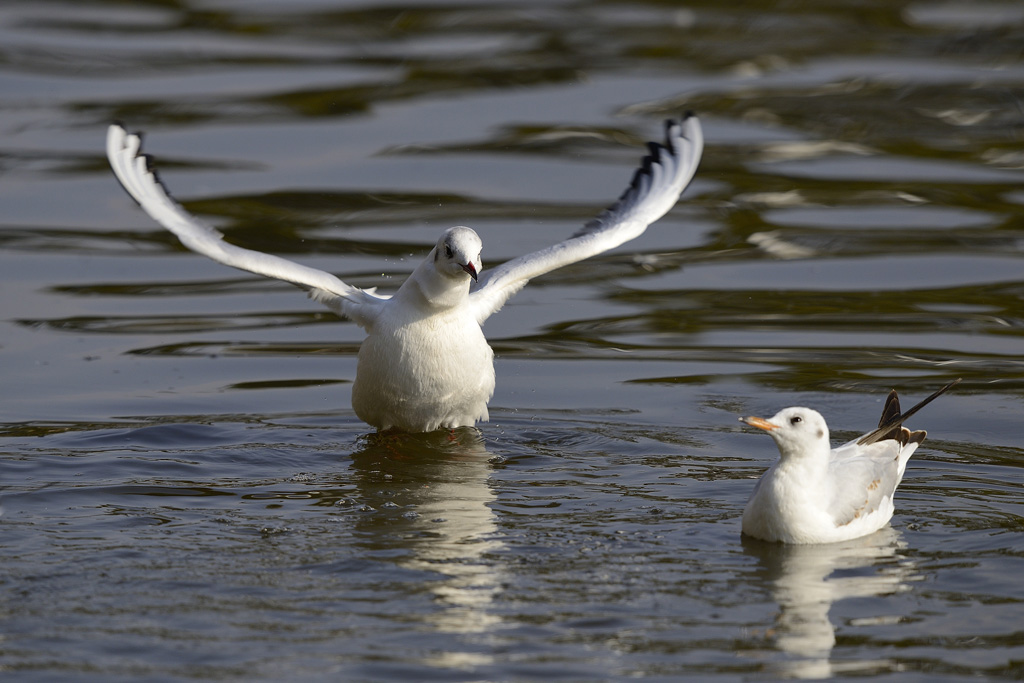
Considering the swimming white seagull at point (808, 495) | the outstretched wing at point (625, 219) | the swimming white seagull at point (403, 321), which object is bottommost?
the swimming white seagull at point (808, 495)

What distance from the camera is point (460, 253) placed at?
9203mm

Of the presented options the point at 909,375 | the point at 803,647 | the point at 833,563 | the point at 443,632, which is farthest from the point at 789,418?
the point at 909,375

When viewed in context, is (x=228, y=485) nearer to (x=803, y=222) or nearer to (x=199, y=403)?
(x=199, y=403)

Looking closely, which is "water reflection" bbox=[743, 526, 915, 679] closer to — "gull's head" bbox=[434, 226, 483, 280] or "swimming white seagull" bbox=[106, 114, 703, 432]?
"gull's head" bbox=[434, 226, 483, 280]

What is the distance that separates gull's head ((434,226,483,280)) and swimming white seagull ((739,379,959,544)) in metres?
2.27

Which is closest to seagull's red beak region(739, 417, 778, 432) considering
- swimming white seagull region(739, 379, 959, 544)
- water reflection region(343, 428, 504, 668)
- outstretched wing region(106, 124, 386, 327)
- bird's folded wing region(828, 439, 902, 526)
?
swimming white seagull region(739, 379, 959, 544)

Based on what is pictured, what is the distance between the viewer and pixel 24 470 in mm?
8969

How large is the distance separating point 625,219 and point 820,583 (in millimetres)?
4626

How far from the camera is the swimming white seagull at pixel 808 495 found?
7.56m

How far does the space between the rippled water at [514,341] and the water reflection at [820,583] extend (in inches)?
0.9

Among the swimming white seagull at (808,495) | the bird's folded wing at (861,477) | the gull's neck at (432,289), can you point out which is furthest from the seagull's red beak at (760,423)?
the gull's neck at (432,289)

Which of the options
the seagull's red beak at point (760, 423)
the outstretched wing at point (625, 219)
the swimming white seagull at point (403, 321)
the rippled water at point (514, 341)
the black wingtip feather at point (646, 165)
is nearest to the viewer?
the rippled water at point (514, 341)

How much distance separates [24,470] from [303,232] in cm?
659

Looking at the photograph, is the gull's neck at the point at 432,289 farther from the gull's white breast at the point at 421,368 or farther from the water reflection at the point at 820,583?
the water reflection at the point at 820,583
